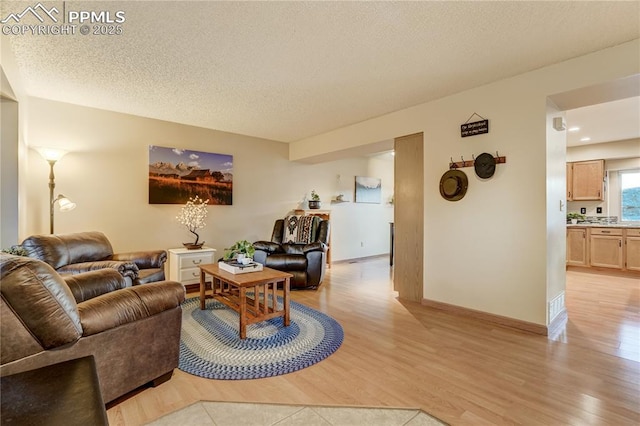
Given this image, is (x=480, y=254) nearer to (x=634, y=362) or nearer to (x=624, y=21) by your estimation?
(x=634, y=362)

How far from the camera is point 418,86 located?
323 cm

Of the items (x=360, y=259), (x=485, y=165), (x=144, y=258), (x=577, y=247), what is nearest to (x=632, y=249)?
(x=577, y=247)

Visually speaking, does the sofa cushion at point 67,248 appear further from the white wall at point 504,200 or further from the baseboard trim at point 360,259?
the baseboard trim at point 360,259

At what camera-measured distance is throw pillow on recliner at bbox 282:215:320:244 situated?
4930 mm

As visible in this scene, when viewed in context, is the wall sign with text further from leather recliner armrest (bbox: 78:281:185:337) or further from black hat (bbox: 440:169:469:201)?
leather recliner armrest (bbox: 78:281:185:337)

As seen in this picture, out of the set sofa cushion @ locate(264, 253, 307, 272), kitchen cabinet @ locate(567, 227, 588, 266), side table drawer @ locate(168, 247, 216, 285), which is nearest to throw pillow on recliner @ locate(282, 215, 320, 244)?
sofa cushion @ locate(264, 253, 307, 272)

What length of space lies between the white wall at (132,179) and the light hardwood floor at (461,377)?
2783 millimetres

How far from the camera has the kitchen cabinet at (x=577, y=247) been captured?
580cm

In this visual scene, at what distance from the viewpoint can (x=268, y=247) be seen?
15.3ft

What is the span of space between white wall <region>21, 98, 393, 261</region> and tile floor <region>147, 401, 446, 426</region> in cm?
320

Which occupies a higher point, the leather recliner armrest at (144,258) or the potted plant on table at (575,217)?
the potted plant on table at (575,217)

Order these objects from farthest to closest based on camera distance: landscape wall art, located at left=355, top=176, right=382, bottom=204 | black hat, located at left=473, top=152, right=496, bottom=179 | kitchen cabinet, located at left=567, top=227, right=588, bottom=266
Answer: landscape wall art, located at left=355, top=176, right=382, bottom=204
kitchen cabinet, located at left=567, top=227, right=588, bottom=266
black hat, located at left=473, top=152, right=496, bottom=179

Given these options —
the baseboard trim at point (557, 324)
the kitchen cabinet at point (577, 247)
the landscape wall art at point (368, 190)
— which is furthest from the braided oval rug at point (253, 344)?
the kitchen cabinet at point (577, 247)

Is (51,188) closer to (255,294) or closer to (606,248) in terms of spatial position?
(255,294)
